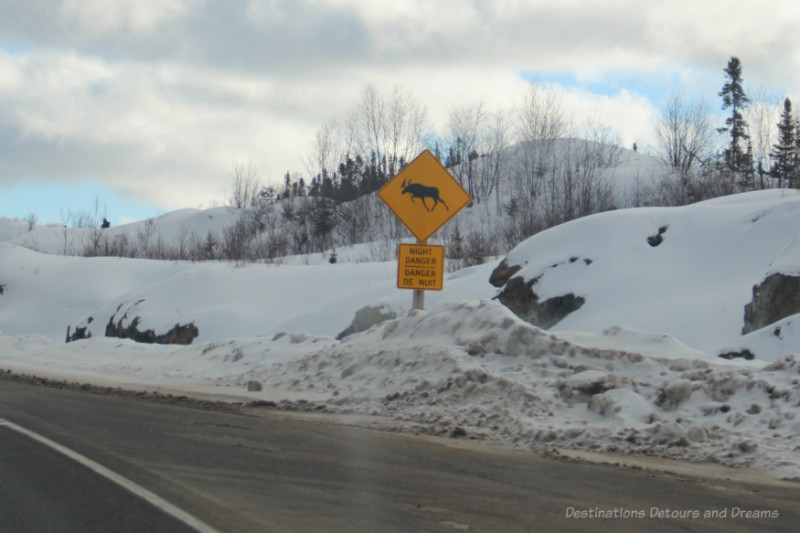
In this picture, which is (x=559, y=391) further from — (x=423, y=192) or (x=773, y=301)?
(x=773, y=301)

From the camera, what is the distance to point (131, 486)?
528 cm

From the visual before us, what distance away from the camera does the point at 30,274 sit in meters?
38.4

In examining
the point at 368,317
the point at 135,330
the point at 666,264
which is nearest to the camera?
the point at 666,264

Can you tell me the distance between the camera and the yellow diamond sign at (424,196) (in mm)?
11562

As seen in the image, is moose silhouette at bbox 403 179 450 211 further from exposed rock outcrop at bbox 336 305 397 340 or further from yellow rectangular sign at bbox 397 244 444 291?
exposed rock outcrop at bbox 336 305 397 340

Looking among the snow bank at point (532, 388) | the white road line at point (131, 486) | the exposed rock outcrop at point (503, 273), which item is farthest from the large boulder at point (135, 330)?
the white road line at point (131, 486)

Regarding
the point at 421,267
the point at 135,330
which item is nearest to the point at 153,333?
the point at 135,330

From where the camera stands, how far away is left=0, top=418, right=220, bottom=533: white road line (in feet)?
14.7

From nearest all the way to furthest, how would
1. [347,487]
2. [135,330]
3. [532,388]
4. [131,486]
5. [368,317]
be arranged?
[131,486] < [347,487] < [532,388] < [368,317] < [135,330]

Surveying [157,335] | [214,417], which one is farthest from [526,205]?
[214,417]

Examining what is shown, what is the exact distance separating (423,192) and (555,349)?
342cm

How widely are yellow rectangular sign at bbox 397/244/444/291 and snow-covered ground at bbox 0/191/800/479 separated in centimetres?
43

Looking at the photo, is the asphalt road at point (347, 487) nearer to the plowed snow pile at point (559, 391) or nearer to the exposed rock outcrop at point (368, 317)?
the plowed snow pile at point (559, 391)

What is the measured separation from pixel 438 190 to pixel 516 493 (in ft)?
22.6
